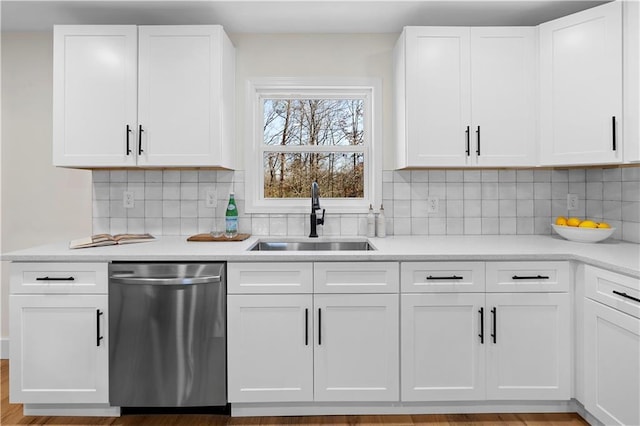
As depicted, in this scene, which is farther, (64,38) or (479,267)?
(64,38)

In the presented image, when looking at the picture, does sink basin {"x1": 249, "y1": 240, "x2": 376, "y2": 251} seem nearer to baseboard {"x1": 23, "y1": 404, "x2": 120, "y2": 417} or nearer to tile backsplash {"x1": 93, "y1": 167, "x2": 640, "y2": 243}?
tile backsplash {"x1": 93, "y1": 167, "x2": 640, "y2": 243}

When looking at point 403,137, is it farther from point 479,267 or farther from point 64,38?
point 64,38

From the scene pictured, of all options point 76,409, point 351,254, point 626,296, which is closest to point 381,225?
point 351,254

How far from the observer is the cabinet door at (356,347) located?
1.96 meters

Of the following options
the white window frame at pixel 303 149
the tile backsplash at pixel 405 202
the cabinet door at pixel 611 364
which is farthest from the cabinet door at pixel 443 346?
the white window frame at pixel 303 149

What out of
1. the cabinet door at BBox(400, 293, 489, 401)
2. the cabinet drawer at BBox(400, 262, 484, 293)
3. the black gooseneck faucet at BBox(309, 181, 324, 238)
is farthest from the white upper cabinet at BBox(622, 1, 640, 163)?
the black gooseneck faucet at BBox(309, 181, 324, 238)

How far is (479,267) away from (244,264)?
3.88 feet

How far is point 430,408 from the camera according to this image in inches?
80.1

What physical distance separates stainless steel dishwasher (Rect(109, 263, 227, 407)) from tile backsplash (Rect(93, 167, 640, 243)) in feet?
2.51

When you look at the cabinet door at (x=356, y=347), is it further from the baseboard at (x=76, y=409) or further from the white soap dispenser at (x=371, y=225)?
the baseboard at (x=76, y=409)

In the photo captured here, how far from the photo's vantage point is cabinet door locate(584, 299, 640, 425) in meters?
1.60

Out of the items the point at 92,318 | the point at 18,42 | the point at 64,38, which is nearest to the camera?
the point at 92,318

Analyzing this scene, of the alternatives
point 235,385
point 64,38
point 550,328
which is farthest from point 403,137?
point 64,38

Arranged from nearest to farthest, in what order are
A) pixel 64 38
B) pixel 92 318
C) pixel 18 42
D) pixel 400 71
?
1. pixel 92 318
2. pixel 64 38
3. pixel 400 71
4. pixel 18 42
